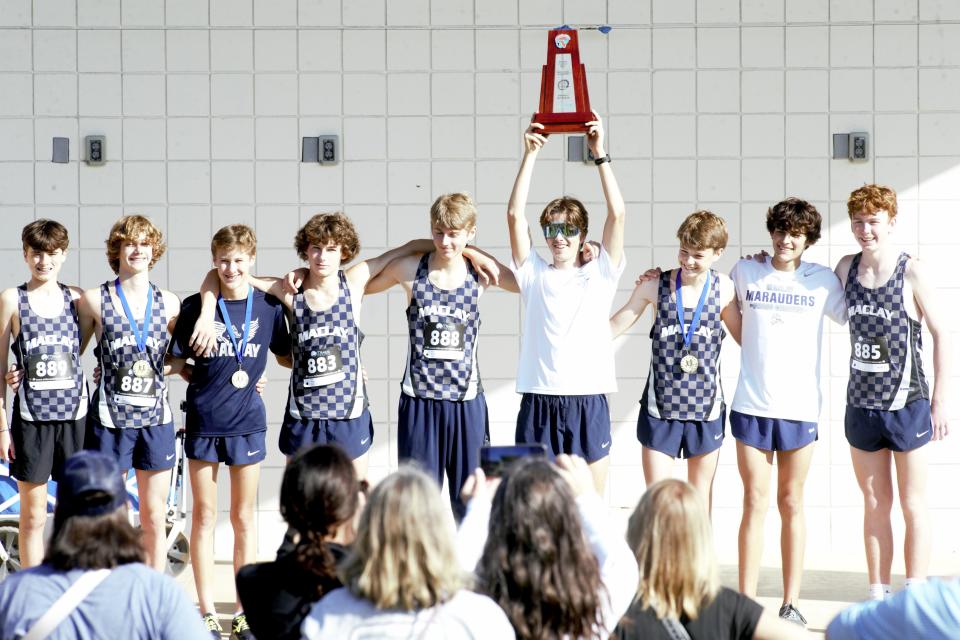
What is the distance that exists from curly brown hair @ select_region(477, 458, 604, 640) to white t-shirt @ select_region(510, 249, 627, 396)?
6.94 feet

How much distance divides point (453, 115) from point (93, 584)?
4110 mm

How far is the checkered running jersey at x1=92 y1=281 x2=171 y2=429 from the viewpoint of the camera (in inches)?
185

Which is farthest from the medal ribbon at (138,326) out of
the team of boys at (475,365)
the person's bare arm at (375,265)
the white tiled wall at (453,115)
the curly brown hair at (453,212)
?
the white tiled wall at (453,115)

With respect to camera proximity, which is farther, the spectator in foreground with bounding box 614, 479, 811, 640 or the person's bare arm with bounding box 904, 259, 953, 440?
the person's bare arm with bounding box 904, 259, 953, 440

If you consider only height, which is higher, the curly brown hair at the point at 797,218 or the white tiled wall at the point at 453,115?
the white tiled wall at the point at 453,115

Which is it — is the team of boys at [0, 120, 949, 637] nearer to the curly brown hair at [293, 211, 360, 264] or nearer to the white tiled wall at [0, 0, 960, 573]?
the curly brown hair at [293, 211, 360, 264]

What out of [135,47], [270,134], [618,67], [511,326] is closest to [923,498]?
[511,326]

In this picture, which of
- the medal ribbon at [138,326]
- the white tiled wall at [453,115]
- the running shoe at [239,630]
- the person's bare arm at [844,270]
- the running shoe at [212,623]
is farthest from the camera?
the white tiled wall at [453,115]

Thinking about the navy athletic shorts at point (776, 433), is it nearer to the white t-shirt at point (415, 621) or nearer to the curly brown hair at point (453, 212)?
the curly brown hair at point (453, 212)

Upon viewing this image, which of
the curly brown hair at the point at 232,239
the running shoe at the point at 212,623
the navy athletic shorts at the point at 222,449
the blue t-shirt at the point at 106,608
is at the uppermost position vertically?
the curly brown hair at the point at 232,239

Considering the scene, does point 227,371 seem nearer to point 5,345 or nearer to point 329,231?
point 329,231

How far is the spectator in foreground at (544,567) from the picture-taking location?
256cm

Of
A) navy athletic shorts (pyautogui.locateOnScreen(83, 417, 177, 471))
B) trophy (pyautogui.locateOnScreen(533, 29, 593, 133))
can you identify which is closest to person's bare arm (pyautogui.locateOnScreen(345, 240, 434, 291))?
trophy (pyautogui.locateOnScreen(533, 29, 593, 133))

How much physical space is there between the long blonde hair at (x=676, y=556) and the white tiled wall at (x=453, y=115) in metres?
3.62
